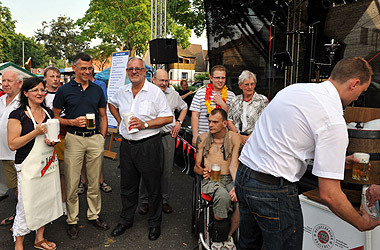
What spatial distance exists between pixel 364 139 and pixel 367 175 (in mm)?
251

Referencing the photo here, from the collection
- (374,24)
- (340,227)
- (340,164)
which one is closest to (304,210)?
(340,227)

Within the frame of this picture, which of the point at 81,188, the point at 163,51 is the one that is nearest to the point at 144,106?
the point at 81,188

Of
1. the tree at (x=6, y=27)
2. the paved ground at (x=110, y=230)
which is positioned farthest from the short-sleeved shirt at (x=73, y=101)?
the tree at (x=6, y=27)

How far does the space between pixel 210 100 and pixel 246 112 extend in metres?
0.51

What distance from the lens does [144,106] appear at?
323 cm

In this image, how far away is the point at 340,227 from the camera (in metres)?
2.04

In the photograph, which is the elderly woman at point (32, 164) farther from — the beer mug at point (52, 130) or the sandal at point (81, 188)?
the sandal at point (81, 188)

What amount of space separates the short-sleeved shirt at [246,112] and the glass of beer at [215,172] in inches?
36.3

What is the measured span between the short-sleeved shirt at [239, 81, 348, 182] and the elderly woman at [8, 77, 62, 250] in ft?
6.83

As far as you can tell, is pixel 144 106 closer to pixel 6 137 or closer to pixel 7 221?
pixel 6 137

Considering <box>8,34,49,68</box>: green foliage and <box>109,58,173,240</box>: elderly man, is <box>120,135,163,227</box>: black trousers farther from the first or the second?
<box>8,34,49,68</box>: green foliage

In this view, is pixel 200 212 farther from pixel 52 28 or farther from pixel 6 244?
pixel 52 28

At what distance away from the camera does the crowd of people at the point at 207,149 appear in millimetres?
1473

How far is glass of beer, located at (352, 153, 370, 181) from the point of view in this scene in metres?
1.91
